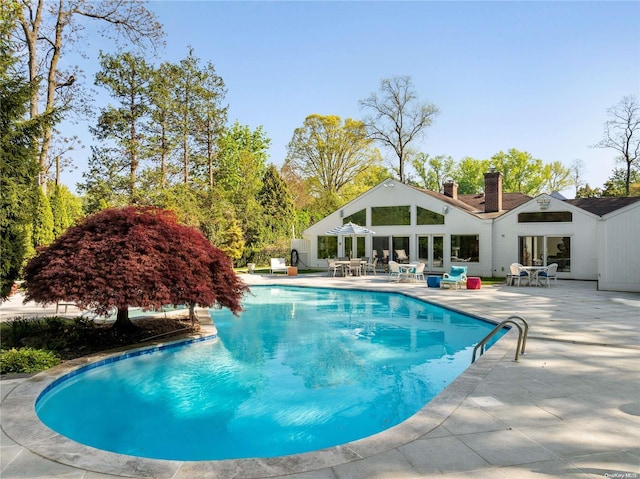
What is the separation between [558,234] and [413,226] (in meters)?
6.92

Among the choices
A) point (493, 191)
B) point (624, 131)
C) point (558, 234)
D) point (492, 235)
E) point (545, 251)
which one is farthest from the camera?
point (624, 131)

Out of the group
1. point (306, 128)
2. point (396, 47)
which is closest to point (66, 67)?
point (396, 47)

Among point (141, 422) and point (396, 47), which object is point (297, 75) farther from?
point (141, 422)

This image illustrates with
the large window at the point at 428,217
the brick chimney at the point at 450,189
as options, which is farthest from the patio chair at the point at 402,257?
the brick chimney at the point at 450,189

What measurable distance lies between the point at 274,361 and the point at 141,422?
283cm

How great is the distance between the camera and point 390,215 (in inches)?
926

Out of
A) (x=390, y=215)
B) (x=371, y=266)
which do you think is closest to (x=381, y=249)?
(x=371, y=266)

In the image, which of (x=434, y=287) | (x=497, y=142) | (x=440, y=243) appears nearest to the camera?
(x=434, y=287)

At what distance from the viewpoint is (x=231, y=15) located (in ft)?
46.4

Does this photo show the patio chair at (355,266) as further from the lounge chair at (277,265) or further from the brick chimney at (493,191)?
the brick chimney at (493,191)

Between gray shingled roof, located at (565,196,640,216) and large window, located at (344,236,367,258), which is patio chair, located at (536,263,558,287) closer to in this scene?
gray shingled roof, located at (565,196,640,216)

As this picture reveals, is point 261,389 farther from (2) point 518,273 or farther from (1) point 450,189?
(1) point 450,189

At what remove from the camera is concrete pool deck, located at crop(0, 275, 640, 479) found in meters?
3.18

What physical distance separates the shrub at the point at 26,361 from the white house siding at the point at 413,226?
18911 millimetres
